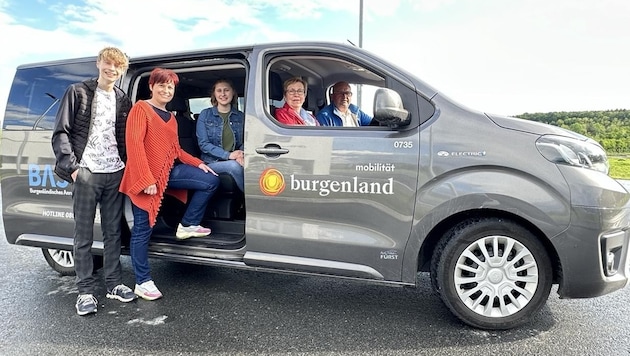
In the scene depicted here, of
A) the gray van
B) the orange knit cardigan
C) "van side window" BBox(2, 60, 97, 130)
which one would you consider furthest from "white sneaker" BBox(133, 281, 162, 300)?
"van side window" BBox(2, 60, 97, 130)

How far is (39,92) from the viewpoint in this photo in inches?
150

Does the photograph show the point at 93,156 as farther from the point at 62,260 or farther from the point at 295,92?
the point at 295,92

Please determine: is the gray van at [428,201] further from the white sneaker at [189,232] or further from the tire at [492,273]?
the white sneaker at [189,232]

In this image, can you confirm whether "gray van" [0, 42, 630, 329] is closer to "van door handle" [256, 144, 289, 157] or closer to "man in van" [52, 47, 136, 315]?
"van door handle" [256, 144, 289, 157]

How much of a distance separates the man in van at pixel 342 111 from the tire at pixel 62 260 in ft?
8.21

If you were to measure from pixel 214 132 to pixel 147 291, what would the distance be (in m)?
1.45

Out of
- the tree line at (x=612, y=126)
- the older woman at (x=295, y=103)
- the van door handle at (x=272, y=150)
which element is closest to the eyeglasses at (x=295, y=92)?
the older woman at (x=295, y=103)

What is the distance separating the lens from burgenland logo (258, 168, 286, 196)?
3066mm

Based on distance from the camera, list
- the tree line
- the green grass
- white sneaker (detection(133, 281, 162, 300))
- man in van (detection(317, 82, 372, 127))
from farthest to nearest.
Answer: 1. the tree line
2. the green grass
3. man in van (detection(317, 82, 372, 127))
4. white sneaker (detection(133, 281, 162, 300))

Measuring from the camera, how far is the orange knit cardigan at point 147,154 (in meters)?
3.26

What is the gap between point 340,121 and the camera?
3910 mm

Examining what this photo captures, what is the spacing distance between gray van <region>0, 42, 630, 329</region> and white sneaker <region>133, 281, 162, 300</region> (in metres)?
0.37

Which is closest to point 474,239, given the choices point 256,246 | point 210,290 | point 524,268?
point 524,268

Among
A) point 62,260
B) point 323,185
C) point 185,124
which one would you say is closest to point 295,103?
point 323,185
